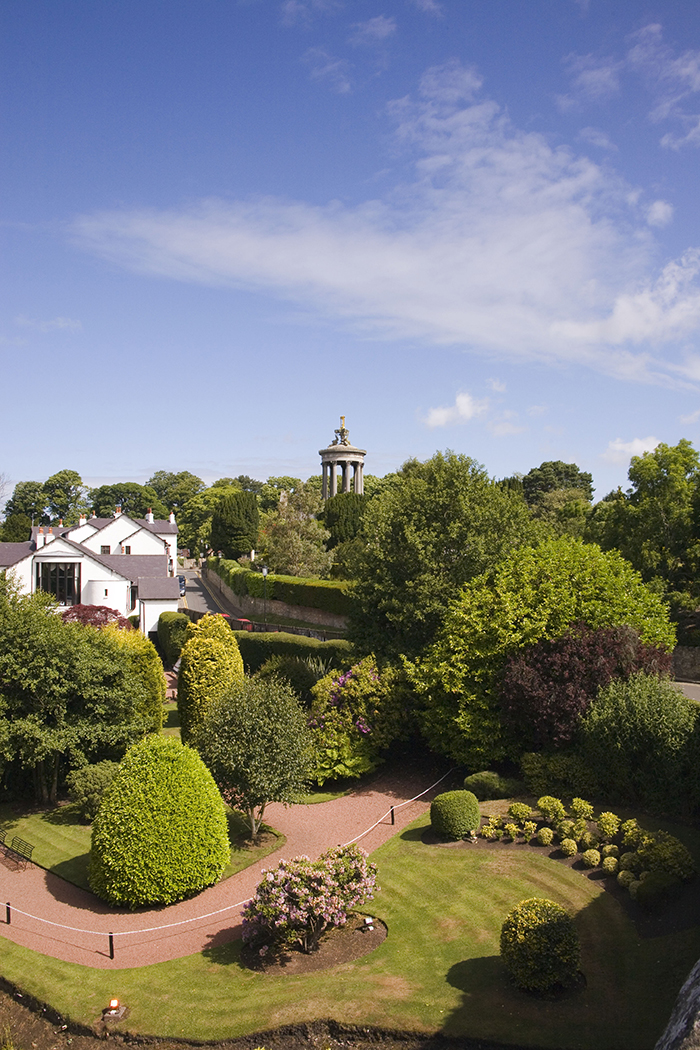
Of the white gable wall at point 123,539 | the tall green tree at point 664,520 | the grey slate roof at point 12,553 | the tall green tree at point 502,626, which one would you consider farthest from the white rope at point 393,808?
the white gable wall at point 123,539

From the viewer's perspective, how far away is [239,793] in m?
Answer: 20.8

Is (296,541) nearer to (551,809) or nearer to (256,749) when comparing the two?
(256,749)

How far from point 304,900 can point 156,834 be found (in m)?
4.45

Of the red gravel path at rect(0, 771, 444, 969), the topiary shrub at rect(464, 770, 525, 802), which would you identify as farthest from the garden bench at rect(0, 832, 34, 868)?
the topiary shrub at rect(464, 770, 525, 802)

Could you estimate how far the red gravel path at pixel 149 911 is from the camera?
1558 centimetres

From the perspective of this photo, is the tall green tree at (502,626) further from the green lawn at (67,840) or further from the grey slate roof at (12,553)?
the grey slate roof at (12,553)

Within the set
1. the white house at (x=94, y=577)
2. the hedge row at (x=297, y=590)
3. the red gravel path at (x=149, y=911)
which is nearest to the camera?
the red gravel path at (x=149, y=911)

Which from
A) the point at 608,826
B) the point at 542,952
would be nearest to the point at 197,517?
the point at 608,826

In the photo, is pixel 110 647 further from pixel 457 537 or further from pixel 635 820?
pixel 635 820

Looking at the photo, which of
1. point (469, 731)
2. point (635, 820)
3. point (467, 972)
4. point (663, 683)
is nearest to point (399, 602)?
point (469, 731)

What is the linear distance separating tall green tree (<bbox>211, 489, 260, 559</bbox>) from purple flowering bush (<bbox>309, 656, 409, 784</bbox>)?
59.8m

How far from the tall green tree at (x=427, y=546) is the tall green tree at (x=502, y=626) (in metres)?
1.89

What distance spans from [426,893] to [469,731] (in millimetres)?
6946

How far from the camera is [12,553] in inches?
2074
